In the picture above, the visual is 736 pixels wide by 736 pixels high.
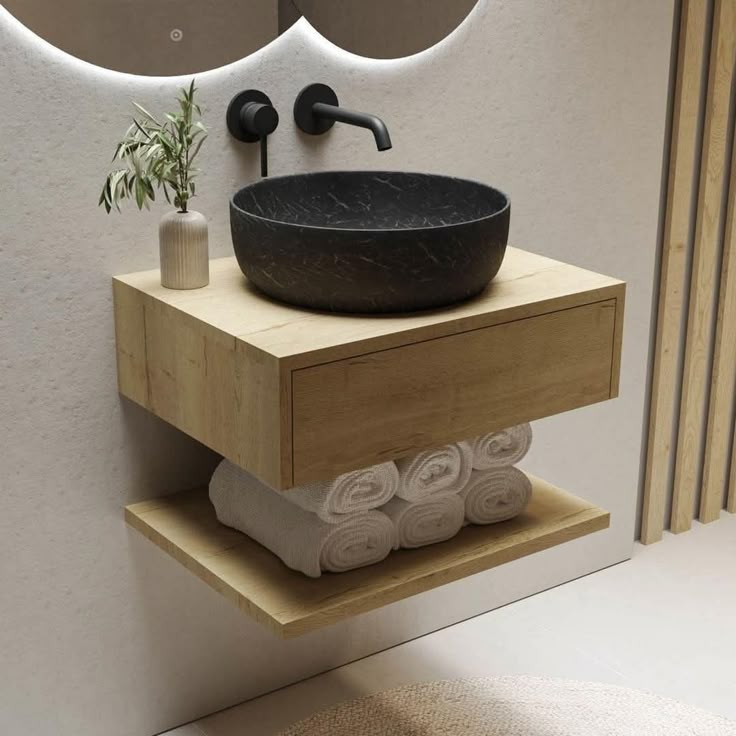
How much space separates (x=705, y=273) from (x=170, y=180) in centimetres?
147

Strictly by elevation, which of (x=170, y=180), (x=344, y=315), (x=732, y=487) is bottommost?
(x=732, y=487)

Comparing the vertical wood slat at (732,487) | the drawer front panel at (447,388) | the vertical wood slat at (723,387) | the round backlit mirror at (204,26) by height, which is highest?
the round backlit mirror at (204,26)

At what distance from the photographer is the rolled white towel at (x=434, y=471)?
1.93 meters

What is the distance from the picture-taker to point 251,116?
77.6 inches

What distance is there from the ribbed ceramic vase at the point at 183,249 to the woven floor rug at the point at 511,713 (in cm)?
93

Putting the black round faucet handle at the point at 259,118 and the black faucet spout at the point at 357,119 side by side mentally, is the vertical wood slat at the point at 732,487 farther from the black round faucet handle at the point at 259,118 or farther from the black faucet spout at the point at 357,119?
the black round faucet handle at the point at 259,118

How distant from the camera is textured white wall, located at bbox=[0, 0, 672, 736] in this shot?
1879mm

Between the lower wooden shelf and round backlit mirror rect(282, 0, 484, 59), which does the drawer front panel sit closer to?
the lower wooden shelf

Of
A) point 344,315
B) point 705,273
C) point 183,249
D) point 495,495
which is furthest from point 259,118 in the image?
point 705,273

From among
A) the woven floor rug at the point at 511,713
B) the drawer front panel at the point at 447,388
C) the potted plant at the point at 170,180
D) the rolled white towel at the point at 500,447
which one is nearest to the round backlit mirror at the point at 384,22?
the potted plant at the point at 170,180

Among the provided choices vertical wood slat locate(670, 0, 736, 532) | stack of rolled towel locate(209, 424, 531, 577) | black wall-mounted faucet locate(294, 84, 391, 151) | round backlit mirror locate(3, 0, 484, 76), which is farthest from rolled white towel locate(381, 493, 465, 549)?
vertical wood slat locate(670, 0, 736, 532)

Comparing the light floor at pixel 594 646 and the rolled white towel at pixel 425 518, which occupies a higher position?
the rolled white towel at pixel 425 518

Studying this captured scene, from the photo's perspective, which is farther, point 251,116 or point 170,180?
point 251,116

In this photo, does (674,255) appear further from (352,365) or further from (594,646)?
(352,365)
